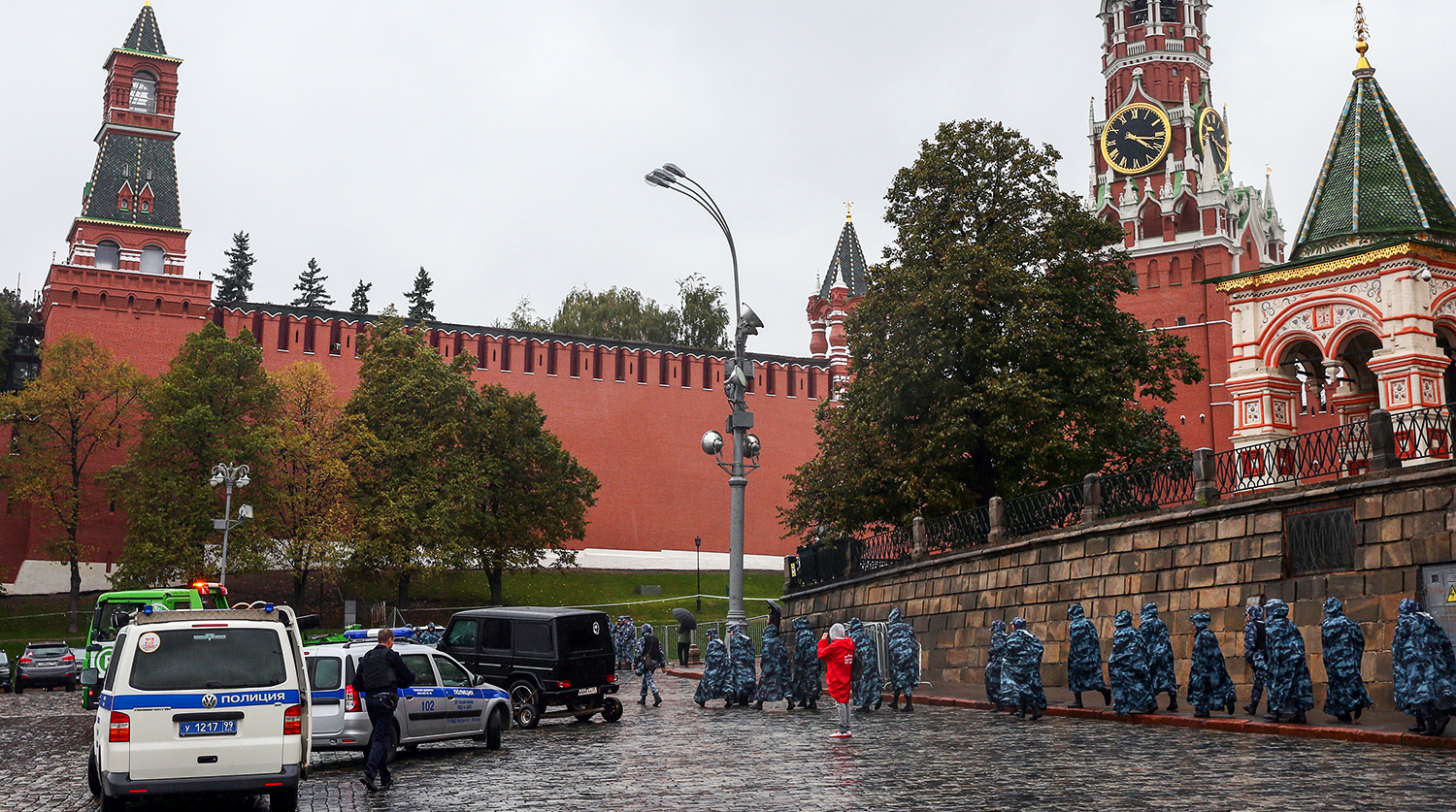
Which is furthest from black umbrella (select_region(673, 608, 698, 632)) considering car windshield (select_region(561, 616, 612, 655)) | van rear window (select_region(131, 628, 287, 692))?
van rear window (select_region(131, 628, 287, 692))

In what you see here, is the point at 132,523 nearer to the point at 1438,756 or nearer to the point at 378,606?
the point at 378,606

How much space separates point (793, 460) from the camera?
187 feet

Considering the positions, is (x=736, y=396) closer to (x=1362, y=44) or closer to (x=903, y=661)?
(x=903, y=661)

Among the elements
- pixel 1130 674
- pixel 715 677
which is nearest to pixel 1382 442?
pixel 1130 674

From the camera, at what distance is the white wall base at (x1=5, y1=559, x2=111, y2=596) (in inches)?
1700

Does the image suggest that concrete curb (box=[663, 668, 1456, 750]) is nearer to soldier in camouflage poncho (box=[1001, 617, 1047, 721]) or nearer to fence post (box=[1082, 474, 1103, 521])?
soldier in camouflage poncho (box=[1001, 617, 1047, 721])

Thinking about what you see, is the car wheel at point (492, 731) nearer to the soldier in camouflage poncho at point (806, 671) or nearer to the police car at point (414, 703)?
the police car at point (414, 703)

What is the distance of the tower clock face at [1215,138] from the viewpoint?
5538 cm

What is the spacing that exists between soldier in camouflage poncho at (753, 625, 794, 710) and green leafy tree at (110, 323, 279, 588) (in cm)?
2376

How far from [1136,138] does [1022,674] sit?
44.0 metres

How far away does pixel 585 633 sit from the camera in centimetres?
1831

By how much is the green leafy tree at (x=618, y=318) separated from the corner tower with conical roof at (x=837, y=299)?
8.91 metres

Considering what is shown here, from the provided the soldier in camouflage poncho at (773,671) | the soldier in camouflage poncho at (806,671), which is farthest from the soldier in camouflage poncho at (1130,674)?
the soldier in camouflage poncho at (773,671)

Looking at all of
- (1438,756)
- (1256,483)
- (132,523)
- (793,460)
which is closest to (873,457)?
(1256,483)
